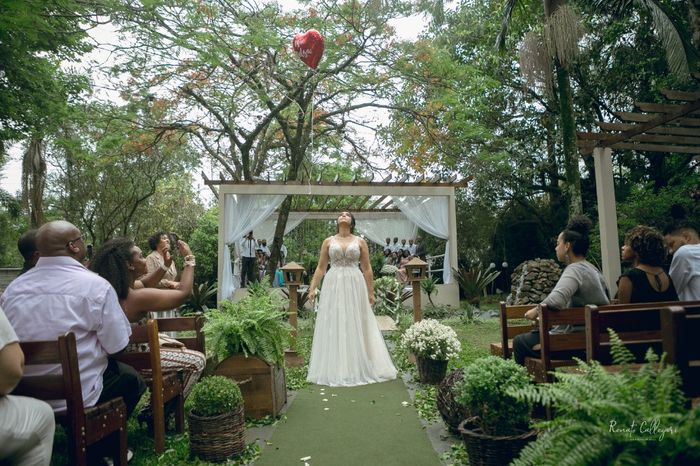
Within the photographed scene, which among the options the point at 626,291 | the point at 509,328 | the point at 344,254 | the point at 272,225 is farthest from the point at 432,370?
the point at 272,225

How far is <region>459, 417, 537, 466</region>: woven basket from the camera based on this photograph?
2.81 metres

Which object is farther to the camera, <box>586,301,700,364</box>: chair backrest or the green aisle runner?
the green aisle runner

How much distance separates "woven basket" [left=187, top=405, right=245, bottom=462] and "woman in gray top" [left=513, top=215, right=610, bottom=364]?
91.4 inches

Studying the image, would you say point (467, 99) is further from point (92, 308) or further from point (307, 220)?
point (92, 308)

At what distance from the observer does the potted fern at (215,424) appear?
11.1 feet

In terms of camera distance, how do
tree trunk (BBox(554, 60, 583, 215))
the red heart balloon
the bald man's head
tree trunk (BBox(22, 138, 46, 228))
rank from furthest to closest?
tree trunk (BBox(22, 138, 46, 228))
tree trunk (BBox(554, 60, 583, 215))
the red heart balloon
the bald man's head

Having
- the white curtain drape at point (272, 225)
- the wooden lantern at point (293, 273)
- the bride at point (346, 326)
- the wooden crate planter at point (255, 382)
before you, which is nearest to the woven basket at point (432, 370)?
the bride at point (346, 326)

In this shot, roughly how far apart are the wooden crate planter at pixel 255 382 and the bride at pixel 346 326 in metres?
1.42

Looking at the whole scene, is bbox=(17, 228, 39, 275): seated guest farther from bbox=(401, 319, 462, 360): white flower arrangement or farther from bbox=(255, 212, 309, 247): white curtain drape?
bbox=(255, 212, 309, 247): white curtain drape

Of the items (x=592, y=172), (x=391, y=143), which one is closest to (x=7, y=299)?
(x=391, y=143)

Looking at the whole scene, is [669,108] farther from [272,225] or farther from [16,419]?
[272,225]

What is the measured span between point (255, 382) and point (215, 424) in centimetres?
92

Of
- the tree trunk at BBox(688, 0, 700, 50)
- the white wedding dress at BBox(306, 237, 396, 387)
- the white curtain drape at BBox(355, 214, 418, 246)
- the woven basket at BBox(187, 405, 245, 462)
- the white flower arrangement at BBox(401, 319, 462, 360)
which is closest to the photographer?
the woven basket at BBox(187, 405, 245, 462)

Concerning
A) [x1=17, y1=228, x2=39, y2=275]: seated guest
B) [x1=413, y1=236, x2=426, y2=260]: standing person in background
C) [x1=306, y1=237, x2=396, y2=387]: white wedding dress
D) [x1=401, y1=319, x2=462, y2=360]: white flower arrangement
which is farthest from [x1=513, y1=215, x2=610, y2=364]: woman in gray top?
[x1=413, y1=236, x2=426, y2=260]: standing person in background
